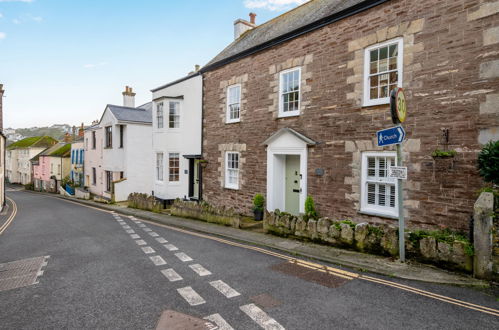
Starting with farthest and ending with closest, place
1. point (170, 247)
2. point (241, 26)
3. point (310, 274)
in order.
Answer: point (241, 26), point (170, 247), point (310, 274)

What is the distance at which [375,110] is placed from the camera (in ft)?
29.3

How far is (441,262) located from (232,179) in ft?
31.5

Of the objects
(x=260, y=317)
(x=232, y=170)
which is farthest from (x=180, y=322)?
(x=232, y=170)

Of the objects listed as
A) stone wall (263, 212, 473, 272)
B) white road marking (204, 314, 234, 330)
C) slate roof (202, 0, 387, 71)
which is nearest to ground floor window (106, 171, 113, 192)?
slate roof (202, 0, 387, 71)

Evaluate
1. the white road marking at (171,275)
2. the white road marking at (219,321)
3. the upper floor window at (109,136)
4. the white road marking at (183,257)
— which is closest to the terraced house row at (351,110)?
the white road marking at (183,257)

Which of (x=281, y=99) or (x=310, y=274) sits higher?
(x=281, y=99)

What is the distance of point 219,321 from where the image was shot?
171 inches

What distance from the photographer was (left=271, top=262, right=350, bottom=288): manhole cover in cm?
579

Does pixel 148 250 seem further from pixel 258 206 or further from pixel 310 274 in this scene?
pixel 258 206

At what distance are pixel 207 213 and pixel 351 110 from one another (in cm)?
696

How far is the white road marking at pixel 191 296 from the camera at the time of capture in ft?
16.3

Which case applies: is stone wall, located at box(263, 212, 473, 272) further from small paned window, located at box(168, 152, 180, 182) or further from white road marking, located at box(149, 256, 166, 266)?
small paned window, located at box(168, 152, 180, 182)

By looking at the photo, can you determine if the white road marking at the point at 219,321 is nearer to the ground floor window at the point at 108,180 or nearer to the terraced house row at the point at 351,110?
the terraced house row at the point at 351,110

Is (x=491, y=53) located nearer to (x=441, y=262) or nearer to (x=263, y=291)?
(x=441, y=262)
